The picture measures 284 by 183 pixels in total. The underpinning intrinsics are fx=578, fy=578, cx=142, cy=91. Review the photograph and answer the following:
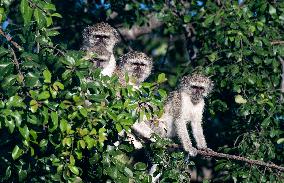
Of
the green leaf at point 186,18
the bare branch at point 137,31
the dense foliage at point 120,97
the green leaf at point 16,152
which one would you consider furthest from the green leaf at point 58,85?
the bare branch at point 137,31

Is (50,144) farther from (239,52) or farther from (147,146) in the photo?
(239,52)

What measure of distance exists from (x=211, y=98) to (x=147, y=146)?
1.86 meters

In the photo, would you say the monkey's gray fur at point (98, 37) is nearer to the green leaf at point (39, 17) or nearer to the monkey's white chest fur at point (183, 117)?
the monkey's white chest fur at point (183, 117)

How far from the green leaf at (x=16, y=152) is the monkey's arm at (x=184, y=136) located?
2210 millimetres

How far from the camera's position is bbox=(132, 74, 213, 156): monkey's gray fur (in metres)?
6.18

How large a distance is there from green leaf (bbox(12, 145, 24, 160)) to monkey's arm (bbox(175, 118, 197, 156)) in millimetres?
2210

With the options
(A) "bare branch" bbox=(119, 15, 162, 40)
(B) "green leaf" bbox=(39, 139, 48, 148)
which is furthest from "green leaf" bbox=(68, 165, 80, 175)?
(A) "bare branch" bbox=(119, 15, 162, 40)

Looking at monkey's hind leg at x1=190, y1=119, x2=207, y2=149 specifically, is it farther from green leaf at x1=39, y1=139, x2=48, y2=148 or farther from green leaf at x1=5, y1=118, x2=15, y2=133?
green leaf at x1=5, y1=118, x2=15, y2=133

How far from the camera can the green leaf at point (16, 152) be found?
3.75m

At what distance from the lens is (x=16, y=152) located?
3.76 metres

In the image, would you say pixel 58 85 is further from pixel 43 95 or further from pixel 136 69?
pixel 136 69

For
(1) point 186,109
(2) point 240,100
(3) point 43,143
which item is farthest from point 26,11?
(1) point 186,109

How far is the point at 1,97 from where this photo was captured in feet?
12.1

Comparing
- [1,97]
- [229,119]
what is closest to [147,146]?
[1,97]
